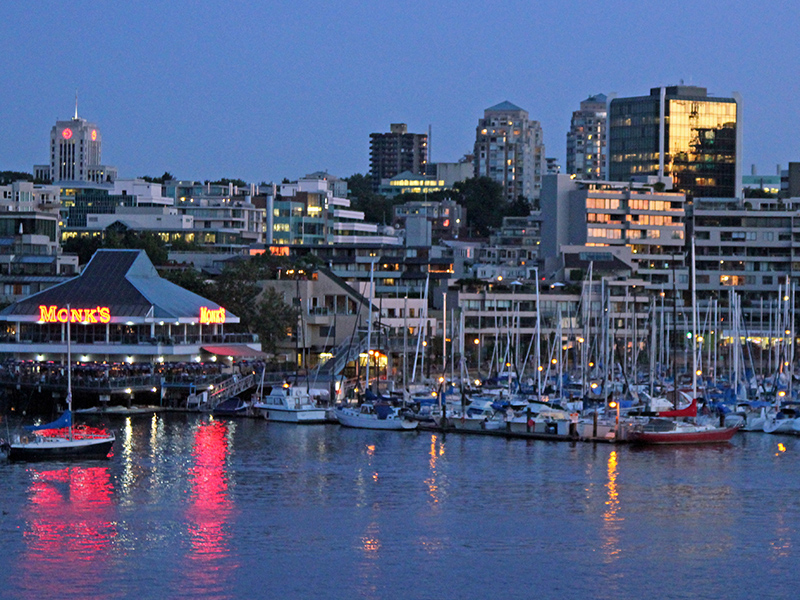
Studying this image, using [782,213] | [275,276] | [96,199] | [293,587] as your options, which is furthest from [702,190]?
[293,587]

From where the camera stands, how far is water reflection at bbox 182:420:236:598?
1657 inches

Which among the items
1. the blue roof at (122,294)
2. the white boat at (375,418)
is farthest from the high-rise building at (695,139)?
the white boat at (375,418)

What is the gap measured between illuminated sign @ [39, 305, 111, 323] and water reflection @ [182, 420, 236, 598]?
16904 millimetres

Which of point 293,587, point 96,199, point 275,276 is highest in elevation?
point 96,199

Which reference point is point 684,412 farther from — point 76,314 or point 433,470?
point 76,314

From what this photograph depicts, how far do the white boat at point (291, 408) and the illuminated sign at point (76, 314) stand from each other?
12.0m

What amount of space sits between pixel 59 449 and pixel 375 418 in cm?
1989

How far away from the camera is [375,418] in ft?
252

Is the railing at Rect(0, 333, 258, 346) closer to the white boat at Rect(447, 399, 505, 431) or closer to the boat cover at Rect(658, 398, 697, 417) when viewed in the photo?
the white boat at Rect(447, 399, 505, 431)

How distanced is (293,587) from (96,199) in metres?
140

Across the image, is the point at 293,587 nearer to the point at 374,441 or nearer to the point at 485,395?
the point at 374,441

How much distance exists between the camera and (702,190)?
625 feet

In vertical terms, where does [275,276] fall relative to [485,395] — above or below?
above

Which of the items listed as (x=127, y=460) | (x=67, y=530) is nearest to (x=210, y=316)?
(x=127, y=460)
